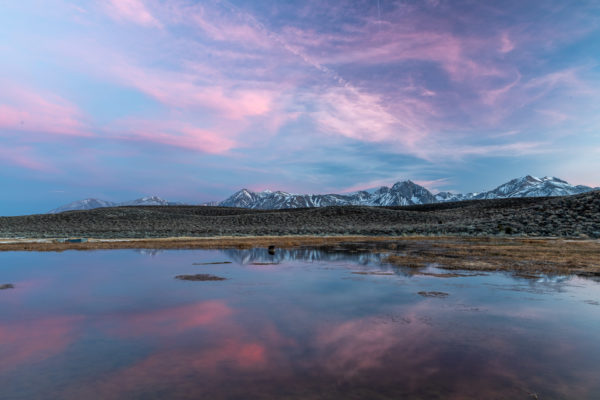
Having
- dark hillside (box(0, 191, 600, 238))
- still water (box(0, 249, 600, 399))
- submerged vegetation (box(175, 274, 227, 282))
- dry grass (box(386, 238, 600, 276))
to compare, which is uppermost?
dark hillside (box(0, 191, 600, 238))

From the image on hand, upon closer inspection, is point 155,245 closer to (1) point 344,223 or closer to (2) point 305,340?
(2) point 305,340

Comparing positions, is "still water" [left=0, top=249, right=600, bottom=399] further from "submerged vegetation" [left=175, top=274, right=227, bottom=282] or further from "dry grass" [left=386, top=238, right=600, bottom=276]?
"dry grass" [left=386, top=238, right=600, bottom=276]

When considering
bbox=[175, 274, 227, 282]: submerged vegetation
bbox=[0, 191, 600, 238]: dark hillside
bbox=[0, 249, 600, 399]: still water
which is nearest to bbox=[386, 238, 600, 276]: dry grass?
bbox=[0, 249, 600, 399]: still water

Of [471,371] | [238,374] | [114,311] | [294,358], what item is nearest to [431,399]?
[471,371]

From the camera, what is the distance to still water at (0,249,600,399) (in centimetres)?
592

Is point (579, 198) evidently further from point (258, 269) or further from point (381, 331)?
point (381, 331)

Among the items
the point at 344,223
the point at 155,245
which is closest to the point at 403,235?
the point at 344,223

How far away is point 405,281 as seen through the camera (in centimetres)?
1528

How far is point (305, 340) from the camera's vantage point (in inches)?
320

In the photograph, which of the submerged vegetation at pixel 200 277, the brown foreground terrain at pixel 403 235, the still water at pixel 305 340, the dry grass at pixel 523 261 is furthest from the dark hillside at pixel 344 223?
the submerged vegetation at pixel 200 277

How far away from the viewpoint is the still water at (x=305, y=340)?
19.4ft

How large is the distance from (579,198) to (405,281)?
181 ft

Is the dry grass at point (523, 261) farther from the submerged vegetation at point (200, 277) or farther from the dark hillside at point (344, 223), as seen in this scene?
the dark hillside at point (344, 223)

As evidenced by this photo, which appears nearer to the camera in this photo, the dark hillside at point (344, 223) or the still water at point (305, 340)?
the still water at point (305, 340)
